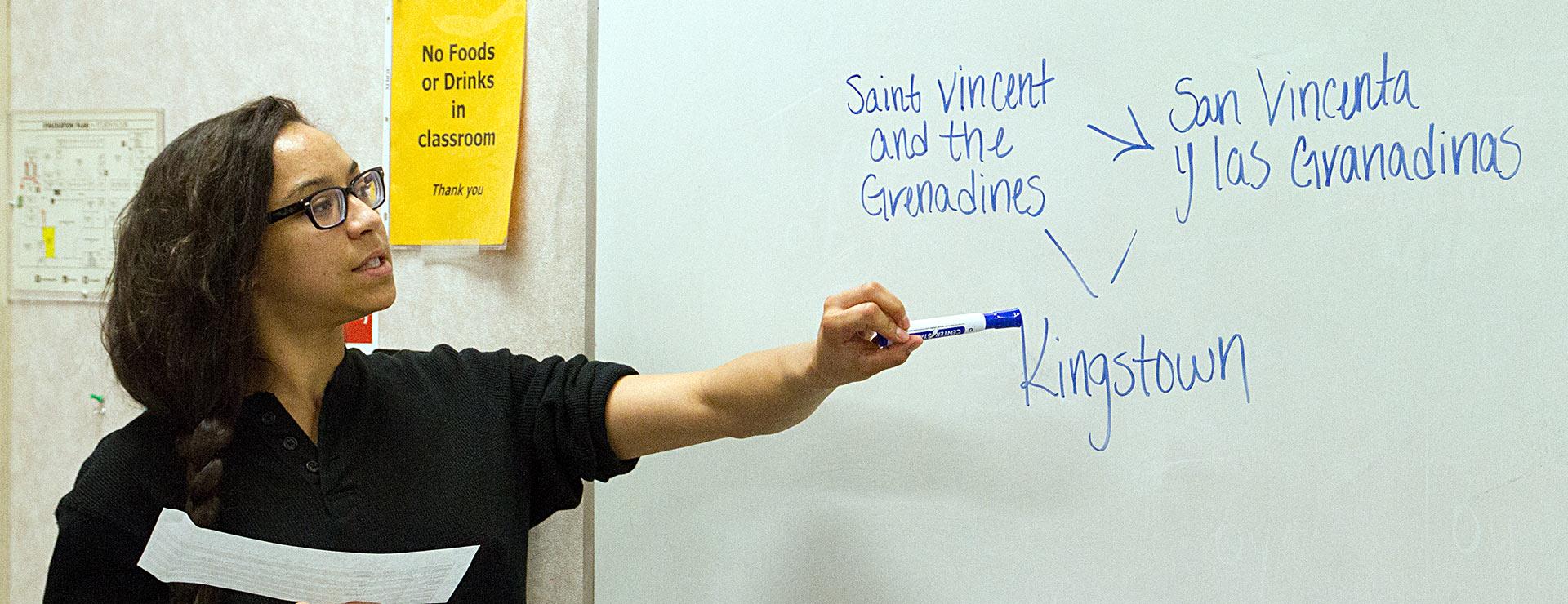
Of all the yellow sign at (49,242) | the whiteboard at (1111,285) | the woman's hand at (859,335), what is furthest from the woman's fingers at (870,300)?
the yellow sign at (49,242)

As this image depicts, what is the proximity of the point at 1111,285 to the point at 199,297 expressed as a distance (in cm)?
72

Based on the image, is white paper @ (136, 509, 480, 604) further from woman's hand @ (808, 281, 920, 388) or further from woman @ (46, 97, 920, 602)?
woman's hand @ (808, 281, 920, 388)

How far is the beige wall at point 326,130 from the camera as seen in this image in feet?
3.75

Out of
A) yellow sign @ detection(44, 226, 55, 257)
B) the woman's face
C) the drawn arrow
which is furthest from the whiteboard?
yellow sign @ detection(44, 226, 55, 257)

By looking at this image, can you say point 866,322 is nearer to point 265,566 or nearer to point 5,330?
point 265,566

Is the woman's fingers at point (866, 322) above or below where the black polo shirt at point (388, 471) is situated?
above

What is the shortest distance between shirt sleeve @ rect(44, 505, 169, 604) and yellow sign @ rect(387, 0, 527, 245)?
1.41 ft

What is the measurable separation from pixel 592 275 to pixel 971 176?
38 cm

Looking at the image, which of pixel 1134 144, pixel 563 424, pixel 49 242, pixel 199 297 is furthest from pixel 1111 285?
pixel 49 242

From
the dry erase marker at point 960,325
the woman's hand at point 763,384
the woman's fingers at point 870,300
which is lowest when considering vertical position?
the woman's hand at point 763,384

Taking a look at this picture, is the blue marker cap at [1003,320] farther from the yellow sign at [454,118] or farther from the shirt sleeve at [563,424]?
the yellow sign at [454,118]

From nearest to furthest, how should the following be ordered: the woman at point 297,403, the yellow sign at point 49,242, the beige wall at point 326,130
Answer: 1. the woman at point 297,403
2. the beige wall at point 326,130
3. the yellow sign at point 49,242

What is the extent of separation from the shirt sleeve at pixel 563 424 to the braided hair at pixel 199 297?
23 cm

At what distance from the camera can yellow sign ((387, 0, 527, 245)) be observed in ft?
3.76
